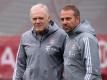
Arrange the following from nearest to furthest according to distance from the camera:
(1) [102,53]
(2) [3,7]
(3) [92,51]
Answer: (3) [92,51] → (1) [102,53] → (2) [3,7]

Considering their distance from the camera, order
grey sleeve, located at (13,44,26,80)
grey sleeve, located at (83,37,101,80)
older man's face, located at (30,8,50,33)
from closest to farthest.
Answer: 1. grey sleeve, located at (83,37,101,80)
2. older man's face, located at (30,8,50,33)
3. grey sleeve, located at (13,44,26,80)

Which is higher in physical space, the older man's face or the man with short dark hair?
the older man's face

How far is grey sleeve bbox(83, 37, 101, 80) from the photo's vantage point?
182 inches

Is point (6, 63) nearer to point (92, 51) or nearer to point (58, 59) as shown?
point (58, 59)

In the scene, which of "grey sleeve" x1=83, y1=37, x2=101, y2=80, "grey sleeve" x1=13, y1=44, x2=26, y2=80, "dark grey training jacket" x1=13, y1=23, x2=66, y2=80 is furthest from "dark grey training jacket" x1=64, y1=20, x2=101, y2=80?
"grey sleeve" x1=13, y1=44, x2=26, y2=80

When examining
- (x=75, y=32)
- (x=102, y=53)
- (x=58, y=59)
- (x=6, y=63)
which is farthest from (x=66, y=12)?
(x=6, y=63)

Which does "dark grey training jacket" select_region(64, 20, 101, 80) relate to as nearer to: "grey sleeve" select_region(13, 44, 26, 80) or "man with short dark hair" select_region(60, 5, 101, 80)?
"man with short dark hair" select_region(60, 5, 101, 80)

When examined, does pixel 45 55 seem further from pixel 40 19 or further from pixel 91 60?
pixel 91 60

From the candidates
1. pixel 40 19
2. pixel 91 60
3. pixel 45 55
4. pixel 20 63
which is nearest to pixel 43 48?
pixel 45 55

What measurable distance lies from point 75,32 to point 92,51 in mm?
278

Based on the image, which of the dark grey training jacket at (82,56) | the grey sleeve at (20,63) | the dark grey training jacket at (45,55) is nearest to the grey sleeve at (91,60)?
the dark grey training jacket at (82,56)

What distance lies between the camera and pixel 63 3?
7.74 m

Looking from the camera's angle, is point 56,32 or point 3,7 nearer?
point 56,32

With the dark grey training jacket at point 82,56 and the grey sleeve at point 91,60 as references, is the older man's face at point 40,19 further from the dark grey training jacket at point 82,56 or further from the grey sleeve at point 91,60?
the grey sleeve at point 91,60
